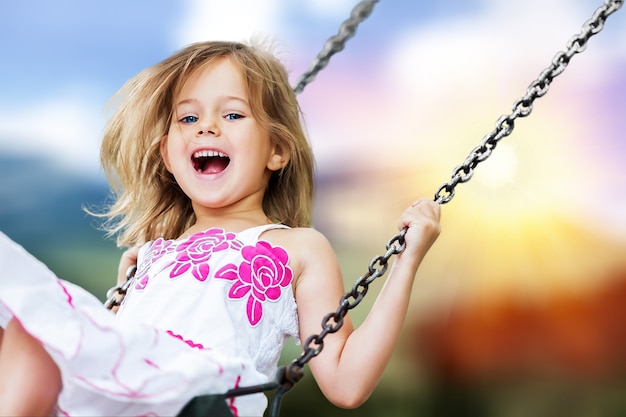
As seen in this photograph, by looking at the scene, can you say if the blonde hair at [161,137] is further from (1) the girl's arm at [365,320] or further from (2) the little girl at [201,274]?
(1) the girl's arm at [365,320]

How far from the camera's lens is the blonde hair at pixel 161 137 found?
132 centimetres

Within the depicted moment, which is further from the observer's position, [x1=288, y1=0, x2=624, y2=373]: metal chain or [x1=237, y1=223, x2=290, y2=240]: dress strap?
[x1=237, y1=223, x2=290, y2=240]: dress strap

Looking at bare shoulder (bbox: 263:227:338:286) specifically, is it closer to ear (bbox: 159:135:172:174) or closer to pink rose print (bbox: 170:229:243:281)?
pink rose print (bbox: 170:229:243:281)

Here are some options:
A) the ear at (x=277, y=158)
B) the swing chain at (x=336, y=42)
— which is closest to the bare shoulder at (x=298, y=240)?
the ear at (x=277, y=158)

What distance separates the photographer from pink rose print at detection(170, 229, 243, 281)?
1.17 meters

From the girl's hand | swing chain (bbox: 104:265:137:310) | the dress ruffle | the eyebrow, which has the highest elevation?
the eyebrow

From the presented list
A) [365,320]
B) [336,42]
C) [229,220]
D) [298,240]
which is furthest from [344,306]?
[336,42]

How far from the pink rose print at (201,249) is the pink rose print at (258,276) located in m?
0.02

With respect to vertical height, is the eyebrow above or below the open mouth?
above

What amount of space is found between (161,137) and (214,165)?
110 millimetres

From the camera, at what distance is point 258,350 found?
114cm

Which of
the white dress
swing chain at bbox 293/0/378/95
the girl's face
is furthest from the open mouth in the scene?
swing chain at bbox 293/0/378/95

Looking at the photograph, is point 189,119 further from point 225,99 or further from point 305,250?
point 305,250

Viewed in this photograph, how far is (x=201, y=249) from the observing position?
121cm
